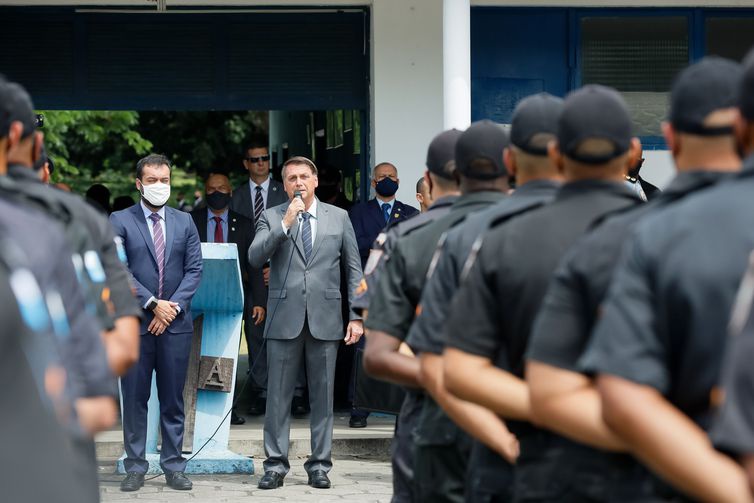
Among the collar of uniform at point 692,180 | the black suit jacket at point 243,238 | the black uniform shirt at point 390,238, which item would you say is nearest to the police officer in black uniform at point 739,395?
the collar of uniform at point 692,180

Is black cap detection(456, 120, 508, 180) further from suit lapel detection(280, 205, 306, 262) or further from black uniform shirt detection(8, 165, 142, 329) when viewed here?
suit lapel detection(280, 205, 306, 262)

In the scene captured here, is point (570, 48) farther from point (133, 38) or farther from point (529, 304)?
point (529, 304)

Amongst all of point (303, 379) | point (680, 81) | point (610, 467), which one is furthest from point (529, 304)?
point (303, 379)

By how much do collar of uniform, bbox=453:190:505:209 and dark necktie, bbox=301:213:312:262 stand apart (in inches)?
169

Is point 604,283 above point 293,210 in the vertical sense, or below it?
above

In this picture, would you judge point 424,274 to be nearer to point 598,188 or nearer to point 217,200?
point 598,188

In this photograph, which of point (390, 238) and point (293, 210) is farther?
point (293, 210)

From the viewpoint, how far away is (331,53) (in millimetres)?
11984

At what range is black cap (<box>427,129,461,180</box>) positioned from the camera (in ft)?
16.7

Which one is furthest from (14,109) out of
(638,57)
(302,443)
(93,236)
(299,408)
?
(638,57)

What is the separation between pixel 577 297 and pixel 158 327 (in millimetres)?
6162

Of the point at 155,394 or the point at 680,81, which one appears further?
the point at 155,394

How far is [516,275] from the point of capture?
3600 millimetres

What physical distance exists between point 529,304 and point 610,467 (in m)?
0.63
